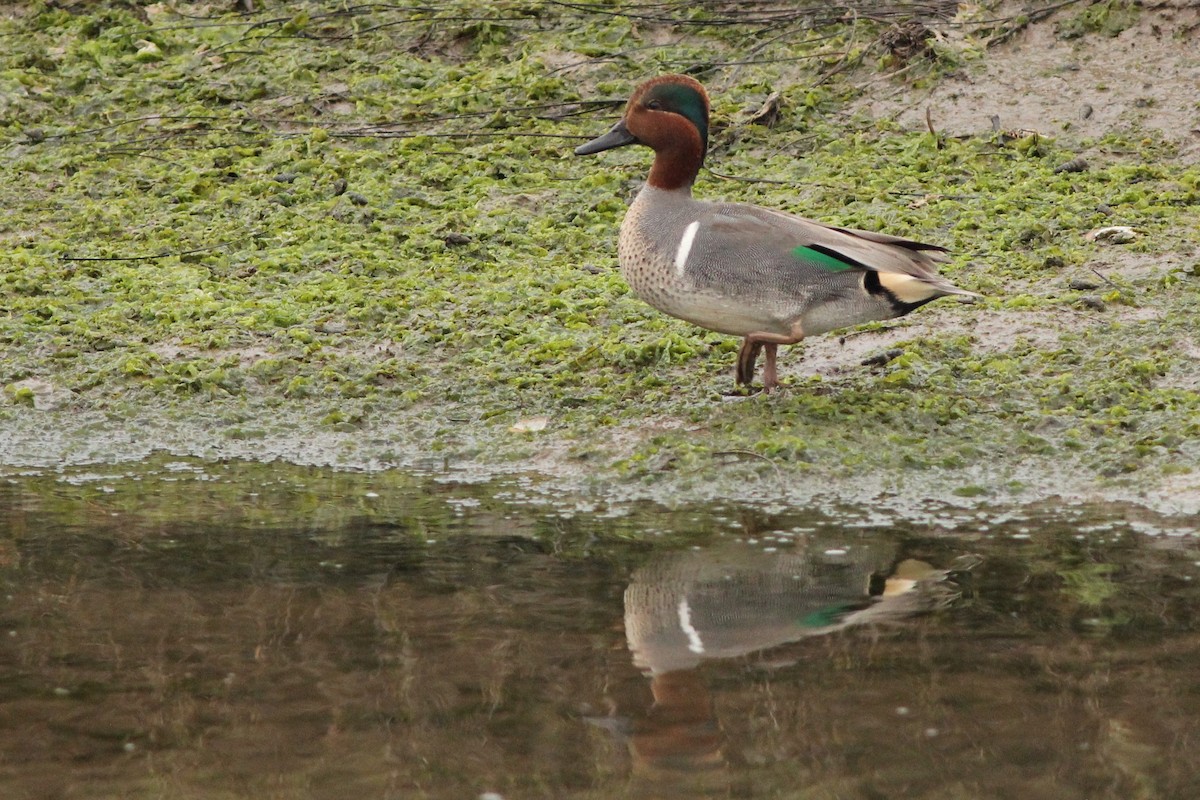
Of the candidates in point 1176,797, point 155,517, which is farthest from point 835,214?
point 1176,797

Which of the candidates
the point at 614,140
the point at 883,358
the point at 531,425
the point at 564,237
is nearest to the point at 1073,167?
the point at 883,358

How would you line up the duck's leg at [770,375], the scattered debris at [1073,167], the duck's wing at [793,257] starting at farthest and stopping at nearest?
1. the scattered debris at [1073,167]
2. the duck's leg at [770,375]
3. the duck's wing at [793,257]

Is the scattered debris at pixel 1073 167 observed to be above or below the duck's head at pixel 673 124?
below

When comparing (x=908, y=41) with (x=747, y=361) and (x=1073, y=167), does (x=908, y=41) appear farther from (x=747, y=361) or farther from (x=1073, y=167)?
(x=747, y=361)

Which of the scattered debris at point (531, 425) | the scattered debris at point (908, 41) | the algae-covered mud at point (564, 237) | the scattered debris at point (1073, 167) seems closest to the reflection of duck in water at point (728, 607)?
the algae-covered mud at point (564, 237)

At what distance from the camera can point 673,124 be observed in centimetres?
671

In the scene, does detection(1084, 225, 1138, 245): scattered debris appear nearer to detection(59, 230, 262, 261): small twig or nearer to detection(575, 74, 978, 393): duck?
detection(575, 74, 978, 393): duck

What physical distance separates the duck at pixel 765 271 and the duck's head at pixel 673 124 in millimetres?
129

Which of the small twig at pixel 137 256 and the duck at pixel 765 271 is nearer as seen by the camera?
the duck at pixel 765 271

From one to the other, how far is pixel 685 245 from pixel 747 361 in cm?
62

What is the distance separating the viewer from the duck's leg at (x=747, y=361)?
655cm

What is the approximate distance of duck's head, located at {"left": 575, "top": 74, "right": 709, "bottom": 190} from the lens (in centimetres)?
665

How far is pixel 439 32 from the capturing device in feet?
35.3

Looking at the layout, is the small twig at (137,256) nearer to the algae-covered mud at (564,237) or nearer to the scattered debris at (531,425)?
the algae-covered mud at (564,237)
